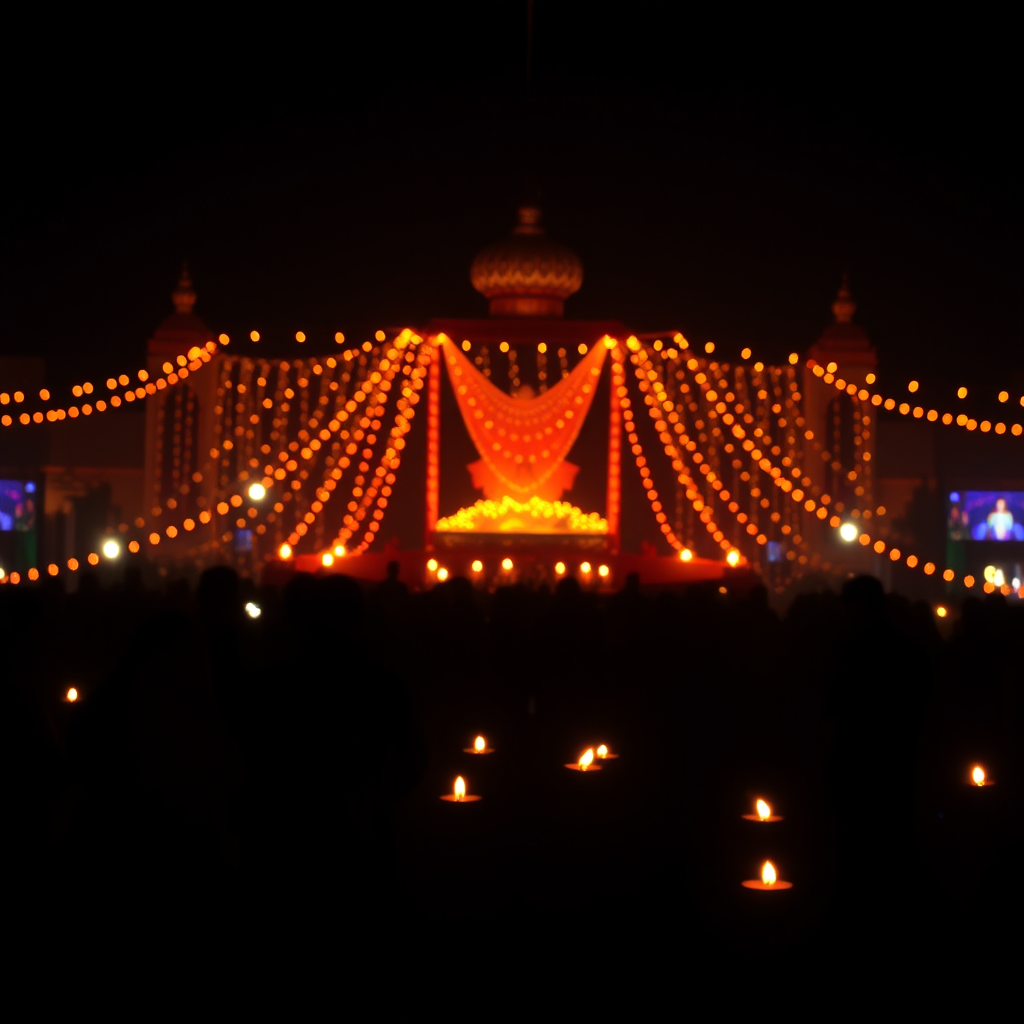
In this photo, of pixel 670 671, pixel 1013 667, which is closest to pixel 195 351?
pixel 670 671

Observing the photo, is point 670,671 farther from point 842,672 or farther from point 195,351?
point 195,351

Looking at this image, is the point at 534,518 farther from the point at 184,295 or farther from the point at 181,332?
the point at 184,295

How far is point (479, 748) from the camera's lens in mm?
9492

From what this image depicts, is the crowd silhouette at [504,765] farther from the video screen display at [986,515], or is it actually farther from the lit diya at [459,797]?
the video screen display at [986,515]

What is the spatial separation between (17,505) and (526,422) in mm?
8563

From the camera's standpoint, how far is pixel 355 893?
482 centimetres

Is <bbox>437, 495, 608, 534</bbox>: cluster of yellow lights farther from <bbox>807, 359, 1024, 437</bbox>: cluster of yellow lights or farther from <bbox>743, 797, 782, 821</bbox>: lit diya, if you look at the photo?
<bbox>743, 797, 782, 821</bbox>: lit diya

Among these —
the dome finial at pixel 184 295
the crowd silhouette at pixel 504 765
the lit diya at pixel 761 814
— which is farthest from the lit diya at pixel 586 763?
the dome finial at pixel 184 295

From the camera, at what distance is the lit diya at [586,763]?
355 inches

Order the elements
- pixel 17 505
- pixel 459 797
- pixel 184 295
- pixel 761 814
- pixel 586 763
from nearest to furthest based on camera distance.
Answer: pixel 761 814
pixel 459 797
pixel 586 763
pixel 184 295
pixel 17 505

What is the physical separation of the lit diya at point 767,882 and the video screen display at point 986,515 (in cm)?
1843

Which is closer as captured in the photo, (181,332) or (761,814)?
(761,814)

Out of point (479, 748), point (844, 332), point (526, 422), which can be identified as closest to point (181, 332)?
point (526, 422)

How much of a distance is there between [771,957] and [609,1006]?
0.90 m
